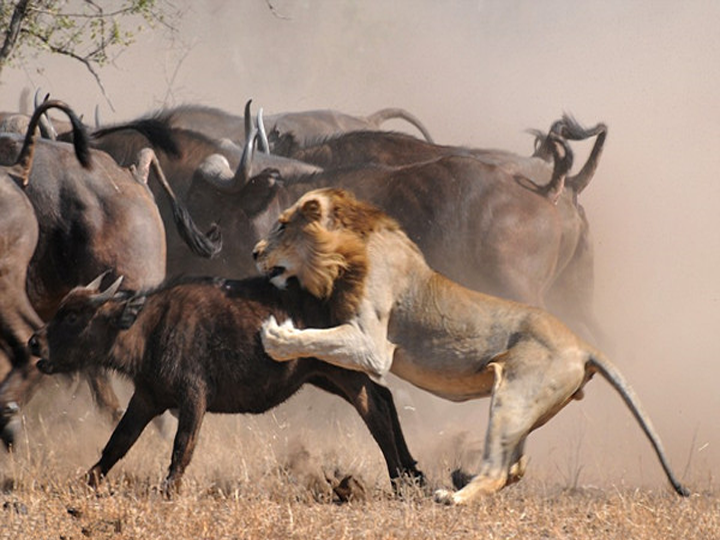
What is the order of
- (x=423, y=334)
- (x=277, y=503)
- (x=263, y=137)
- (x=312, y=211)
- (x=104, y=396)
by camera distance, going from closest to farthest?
(x=277, y=503)
(x=423, y=334)
(x=312, y=211)
(x=104, y=396)
(x=263, y=137)

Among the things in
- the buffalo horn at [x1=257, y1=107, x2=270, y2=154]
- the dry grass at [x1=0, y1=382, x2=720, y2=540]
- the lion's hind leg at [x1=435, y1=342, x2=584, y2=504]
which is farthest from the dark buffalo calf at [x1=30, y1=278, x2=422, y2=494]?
the buffalo horn at [x1=257, y1=107, x2=270, y2=154]

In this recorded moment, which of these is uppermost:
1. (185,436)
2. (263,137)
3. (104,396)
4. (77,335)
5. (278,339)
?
(278,339)

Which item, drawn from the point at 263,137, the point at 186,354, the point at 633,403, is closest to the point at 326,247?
the point at 186,354

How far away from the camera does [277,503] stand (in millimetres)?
8359

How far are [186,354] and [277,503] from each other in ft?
3.17

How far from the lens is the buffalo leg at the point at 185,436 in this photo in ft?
27.9

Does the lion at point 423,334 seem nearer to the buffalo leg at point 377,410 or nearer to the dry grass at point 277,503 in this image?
the buffalo leg at point 377,410

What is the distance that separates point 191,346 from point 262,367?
0.40 meters

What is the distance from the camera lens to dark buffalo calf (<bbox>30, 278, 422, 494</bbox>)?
8.70 metres

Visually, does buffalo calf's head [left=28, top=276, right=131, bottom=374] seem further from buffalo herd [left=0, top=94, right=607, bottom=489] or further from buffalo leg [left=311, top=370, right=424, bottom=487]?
buffalo leg [left=311, top=370, right=424, bottom=487]

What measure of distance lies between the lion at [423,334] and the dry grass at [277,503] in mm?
376

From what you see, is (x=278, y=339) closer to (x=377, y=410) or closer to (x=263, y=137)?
(x=377, y=410)

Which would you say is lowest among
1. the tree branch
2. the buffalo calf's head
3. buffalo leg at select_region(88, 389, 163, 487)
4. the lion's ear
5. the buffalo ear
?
buffalo leg at select_region(88, 389, 163, 487)

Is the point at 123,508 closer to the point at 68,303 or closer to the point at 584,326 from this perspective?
the point at 68,303
